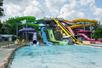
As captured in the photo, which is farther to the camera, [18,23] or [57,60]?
[18,23]

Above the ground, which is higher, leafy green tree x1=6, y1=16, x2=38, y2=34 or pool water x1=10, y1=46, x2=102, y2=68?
leafy green tree x1=6, y1=16, x2=38, y2=34

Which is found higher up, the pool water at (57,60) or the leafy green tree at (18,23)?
the leafy green tree at (18,23)

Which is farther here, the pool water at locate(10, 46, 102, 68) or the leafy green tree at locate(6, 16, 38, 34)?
the leafy green tree at locate(6, 16, 38, 34)

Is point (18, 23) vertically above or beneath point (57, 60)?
above

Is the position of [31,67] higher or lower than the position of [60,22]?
lower

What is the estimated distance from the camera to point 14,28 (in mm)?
67750

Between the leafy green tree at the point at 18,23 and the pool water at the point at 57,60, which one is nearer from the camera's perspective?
the pool water at the point at 57,60

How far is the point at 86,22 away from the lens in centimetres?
5953

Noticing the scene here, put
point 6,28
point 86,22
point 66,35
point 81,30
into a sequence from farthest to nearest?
1. point 6,28
2. point 86,22
3. point 81,30
4. point 66,35

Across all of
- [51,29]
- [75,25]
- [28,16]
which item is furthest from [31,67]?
[28,16]

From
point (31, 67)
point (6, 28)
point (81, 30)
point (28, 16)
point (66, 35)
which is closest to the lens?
point (31, 67)

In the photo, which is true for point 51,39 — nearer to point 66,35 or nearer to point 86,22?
point 66,35

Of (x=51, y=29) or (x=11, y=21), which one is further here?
(x=11, y=21)

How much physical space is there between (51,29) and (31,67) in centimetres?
3728
